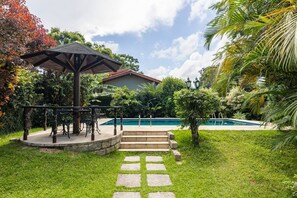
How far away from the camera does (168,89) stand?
1750 centimetres

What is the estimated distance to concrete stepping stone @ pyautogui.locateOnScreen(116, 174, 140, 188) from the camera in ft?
15.1

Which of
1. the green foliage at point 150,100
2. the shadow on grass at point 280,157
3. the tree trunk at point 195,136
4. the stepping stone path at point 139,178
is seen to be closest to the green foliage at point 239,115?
the green foliage at point 150,100

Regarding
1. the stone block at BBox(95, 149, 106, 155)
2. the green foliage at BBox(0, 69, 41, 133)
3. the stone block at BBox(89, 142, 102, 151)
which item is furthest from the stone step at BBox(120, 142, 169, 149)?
the green foliage at BBox(0, 69, 41, 133)

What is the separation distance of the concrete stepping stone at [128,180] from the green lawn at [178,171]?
5.2 inches

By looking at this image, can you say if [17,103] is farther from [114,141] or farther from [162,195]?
[162,195]

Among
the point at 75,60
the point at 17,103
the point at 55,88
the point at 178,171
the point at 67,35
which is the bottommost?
the point at 178,171

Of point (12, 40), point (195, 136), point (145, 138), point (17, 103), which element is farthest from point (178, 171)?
point (17, 103)

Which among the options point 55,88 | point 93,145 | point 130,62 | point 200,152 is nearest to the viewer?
point 93,145

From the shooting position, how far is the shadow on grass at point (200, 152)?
6020 millimetres

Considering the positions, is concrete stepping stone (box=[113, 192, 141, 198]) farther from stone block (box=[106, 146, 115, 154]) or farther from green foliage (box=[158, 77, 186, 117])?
green foliage (box=[158, 77, 186, 117])

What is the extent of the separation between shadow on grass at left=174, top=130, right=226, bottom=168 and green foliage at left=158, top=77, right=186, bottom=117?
363 inches

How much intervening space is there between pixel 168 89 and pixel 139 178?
12912 millimetres

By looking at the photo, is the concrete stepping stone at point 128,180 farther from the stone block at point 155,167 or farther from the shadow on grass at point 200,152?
the shadow on grass at point 200,152

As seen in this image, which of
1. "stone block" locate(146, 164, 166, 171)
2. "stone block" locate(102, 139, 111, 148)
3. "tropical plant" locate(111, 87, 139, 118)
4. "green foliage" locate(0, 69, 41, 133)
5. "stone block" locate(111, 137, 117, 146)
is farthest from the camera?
"tropical plant" locate(111, 87, 139, 118)
